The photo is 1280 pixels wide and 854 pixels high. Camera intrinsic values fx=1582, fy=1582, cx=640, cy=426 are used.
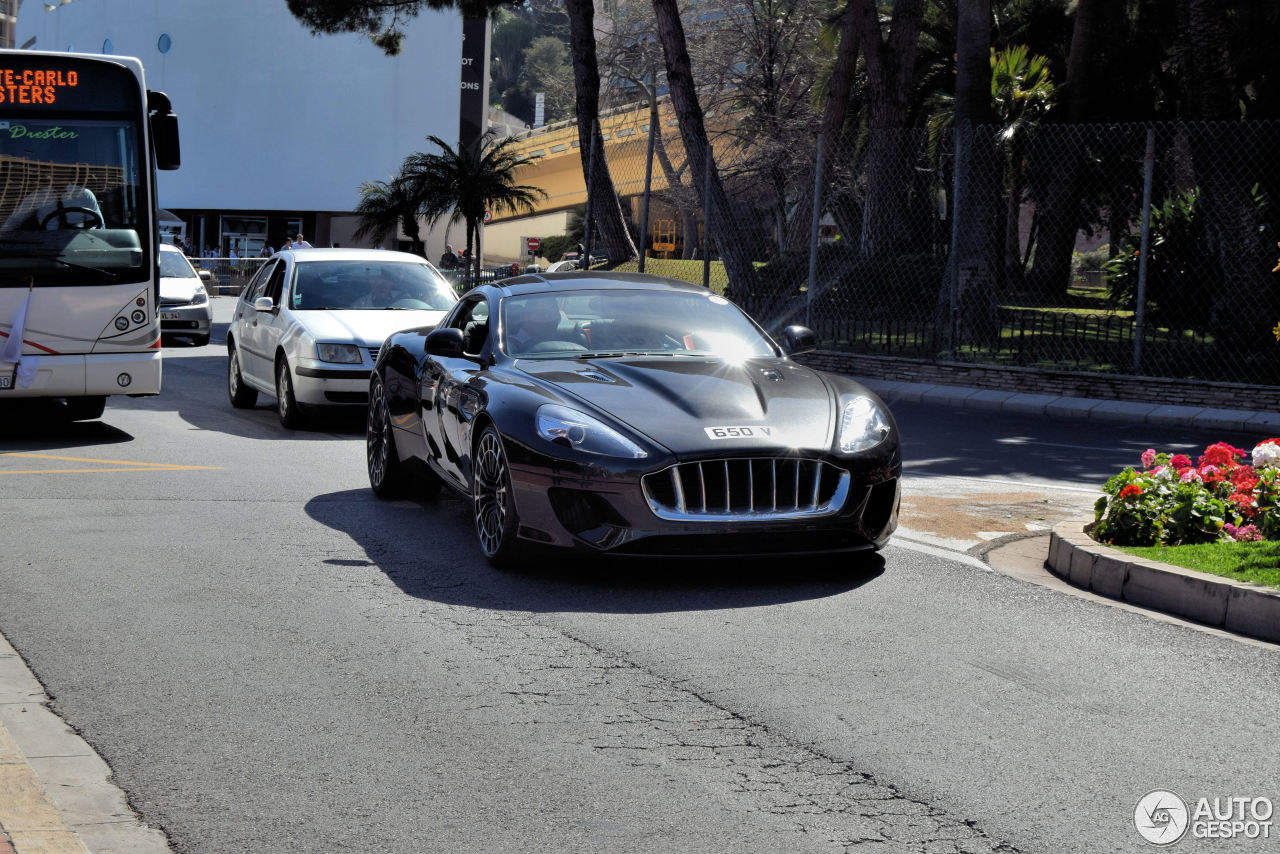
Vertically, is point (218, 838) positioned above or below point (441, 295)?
below

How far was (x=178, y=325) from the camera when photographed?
1002 inches

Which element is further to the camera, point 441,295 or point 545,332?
point 441,295

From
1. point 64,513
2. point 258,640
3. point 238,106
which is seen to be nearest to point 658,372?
point 258,640

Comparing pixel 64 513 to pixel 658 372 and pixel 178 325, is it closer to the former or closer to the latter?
pixel 658 372

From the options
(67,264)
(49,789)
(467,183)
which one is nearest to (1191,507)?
(49,789)

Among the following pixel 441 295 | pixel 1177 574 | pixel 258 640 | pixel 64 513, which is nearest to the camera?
pixel 258 640

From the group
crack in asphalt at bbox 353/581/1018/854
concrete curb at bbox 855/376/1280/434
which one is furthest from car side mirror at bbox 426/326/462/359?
concrete curb at bbox 855/376/1280/434

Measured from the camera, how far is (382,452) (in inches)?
390

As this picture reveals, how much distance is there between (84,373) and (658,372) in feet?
21.7

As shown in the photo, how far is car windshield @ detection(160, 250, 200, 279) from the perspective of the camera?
2588 cm

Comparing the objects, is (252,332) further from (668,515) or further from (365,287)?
(668,515)

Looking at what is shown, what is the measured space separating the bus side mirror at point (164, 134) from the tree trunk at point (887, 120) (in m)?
10.3

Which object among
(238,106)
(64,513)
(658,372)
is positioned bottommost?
(64,513)

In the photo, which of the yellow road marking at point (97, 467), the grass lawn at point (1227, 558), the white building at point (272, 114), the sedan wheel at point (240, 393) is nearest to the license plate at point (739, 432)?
the grass lawn at point (1227, 558)
